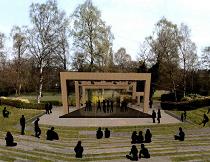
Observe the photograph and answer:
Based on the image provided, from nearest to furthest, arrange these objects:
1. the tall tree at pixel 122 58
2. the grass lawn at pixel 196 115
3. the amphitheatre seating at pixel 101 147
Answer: the amphitheatre seating at pixel 101 147 → the grass lawn at pixel 196 115 → the tall tree at pixel 122 58

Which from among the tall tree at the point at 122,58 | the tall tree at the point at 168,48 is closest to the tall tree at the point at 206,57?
the tall tree at the point at 168,48

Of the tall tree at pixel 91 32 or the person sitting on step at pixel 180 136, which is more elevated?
the tall tree at pixel 91 32

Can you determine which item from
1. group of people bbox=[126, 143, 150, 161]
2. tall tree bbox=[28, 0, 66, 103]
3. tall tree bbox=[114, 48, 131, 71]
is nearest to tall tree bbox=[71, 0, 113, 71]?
tall tree bbox=[28, 0, 66, 103]

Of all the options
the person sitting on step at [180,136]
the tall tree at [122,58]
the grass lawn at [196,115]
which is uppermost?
the tall tree at [122,58]

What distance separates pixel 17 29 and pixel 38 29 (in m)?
13.3

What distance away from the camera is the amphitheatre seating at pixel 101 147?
20703mm

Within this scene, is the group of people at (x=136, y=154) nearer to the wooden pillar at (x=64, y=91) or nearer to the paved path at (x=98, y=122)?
the paved path at (x=98, y=122)

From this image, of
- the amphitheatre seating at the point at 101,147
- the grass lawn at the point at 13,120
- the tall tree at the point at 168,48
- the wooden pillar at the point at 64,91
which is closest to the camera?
the amphitheatre seating at the point at 101,147

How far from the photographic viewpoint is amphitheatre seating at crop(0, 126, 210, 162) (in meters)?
20.7

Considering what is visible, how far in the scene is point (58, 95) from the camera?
74.7m

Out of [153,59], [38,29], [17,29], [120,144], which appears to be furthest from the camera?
[153,59]

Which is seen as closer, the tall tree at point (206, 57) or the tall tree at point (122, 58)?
the tall tree at point (206, 57)

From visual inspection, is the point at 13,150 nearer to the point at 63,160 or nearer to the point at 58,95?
the point at 63,160

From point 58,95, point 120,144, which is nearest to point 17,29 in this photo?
point 58,95
